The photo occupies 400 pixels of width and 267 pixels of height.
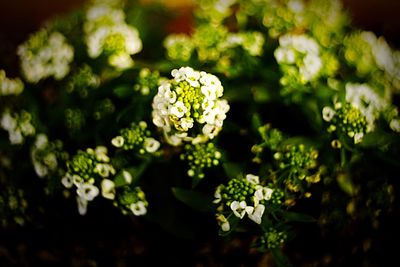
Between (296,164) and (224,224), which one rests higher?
(296,164)

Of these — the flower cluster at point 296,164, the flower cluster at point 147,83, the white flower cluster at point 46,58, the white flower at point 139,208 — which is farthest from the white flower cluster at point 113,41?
the flower cluster at point 296,164

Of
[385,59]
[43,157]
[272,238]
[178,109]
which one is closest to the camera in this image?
[178,109]

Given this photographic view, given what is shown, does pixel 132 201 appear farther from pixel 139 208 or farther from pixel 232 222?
pixel 232 222

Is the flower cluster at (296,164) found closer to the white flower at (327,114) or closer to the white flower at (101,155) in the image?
the white flower at (327,114)

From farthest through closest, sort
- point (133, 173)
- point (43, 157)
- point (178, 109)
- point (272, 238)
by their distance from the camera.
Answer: point (43, 157), point (133, 173), point (272, 238), point (178, 109)

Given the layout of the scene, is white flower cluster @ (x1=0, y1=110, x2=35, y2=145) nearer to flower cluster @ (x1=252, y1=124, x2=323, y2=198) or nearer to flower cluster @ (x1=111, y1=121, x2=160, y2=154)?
flower cluster @ (x1=111, y1=121, x2=160, y2=154)

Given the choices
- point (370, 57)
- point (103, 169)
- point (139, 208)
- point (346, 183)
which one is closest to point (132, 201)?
point (139, 208)

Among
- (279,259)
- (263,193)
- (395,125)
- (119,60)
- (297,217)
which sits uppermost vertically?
(119,60)
